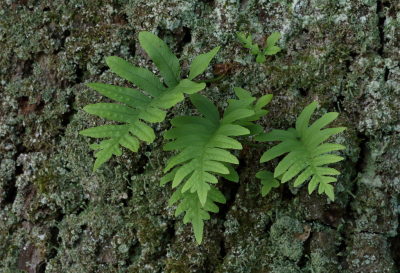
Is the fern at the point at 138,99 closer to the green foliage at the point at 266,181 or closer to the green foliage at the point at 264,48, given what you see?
the green foliage at the point at 264,48

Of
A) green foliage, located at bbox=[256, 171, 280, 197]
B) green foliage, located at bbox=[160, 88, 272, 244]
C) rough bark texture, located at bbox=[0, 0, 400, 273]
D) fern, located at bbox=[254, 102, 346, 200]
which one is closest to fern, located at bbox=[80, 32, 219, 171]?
green foliage, located at bbox=[160, 88, 272, 244]

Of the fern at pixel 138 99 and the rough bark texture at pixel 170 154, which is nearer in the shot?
the fern at pixel 138 99

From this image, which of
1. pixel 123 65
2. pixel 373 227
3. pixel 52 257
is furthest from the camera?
pixel 52 257

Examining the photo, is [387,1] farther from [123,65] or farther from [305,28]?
[123,65]

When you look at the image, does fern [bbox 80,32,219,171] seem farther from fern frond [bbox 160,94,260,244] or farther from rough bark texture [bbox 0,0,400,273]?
rough bark texture [bbox 0,0,400,273]

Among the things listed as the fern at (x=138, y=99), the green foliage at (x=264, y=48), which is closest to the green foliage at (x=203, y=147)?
the fern at (x=138, y=99)

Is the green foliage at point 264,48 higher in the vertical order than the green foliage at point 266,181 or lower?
higher

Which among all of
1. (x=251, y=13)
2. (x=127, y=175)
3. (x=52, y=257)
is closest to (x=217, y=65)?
(x=251, y=13)
